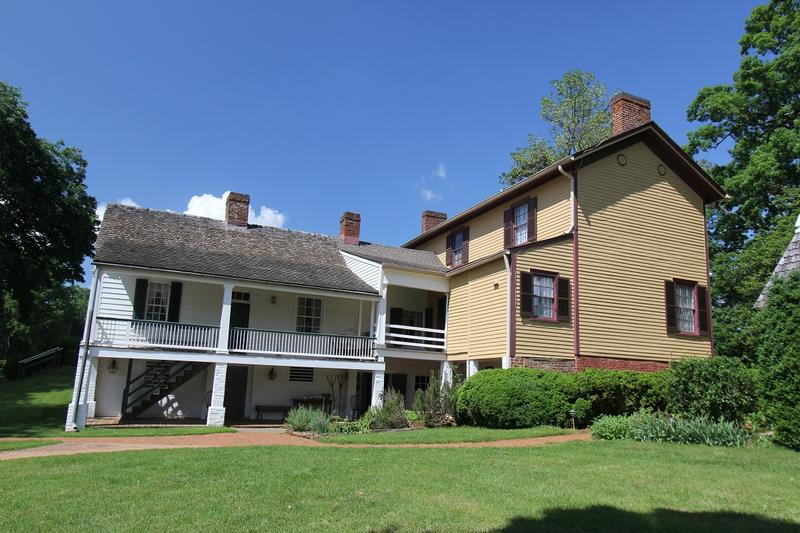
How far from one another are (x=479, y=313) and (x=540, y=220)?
12.3 ft

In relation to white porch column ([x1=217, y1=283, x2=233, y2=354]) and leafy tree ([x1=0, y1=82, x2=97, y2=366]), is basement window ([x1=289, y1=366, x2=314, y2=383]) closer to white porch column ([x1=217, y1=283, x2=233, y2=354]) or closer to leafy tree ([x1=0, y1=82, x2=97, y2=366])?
white porch column ([x1=217, y1=283, x2=233, y2=354])

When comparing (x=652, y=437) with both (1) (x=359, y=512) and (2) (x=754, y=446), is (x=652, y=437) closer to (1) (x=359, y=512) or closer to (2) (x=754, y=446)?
(2) (x=754, y=446)

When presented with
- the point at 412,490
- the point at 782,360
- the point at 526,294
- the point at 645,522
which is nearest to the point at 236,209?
the point at 526,294

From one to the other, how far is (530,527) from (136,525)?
4102mm

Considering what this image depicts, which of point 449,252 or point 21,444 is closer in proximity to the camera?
point 21,444

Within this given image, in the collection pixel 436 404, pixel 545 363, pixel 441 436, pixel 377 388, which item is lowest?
pixel 441 436

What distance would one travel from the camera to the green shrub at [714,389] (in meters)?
13.4

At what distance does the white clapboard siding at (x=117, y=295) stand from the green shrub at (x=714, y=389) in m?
16.1

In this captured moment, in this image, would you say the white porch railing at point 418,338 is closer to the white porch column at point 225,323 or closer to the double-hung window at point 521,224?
the double-hung window at point 521,224

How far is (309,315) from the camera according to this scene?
21.8 meters

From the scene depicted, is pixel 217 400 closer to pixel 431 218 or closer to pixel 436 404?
pixel 436 404

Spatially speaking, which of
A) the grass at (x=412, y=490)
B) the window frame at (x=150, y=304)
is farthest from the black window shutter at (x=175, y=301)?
the grass at (x=412, y=490)

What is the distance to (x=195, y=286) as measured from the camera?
65.4 ft

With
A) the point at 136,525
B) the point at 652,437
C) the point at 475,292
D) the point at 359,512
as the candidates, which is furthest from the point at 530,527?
the point at 475,292
